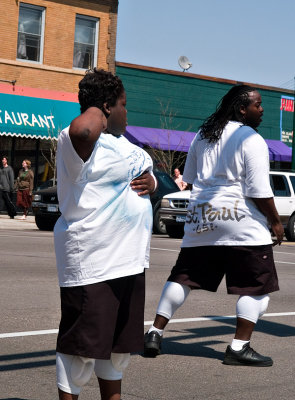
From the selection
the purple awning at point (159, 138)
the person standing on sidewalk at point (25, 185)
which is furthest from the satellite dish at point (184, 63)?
the person standing on sidewalk at point (25, 185)

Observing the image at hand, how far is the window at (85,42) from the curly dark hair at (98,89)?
2512 centimetres

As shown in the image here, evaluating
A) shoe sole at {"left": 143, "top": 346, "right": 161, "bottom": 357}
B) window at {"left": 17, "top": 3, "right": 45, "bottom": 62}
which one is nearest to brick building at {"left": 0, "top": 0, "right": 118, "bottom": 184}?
window at {"left": 17, "top": 3, "right": 45, "bottom": 62}

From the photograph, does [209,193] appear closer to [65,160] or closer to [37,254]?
[65,160]

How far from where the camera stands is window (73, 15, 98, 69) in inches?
1127

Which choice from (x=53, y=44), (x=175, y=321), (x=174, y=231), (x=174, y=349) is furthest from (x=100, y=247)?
(x=53, y=44)

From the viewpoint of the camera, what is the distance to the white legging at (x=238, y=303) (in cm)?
577

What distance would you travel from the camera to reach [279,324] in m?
7.61

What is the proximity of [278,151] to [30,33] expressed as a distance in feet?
36.3

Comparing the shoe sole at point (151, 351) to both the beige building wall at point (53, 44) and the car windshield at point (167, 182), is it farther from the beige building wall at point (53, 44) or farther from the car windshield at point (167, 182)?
the beige building wall at point (53, 44)

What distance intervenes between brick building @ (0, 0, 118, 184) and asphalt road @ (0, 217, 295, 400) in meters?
16.2

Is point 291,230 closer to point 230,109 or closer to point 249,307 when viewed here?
point 230,109

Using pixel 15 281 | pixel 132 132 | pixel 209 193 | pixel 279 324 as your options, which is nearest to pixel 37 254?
pixel 15 281

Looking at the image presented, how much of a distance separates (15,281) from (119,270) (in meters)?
6.23

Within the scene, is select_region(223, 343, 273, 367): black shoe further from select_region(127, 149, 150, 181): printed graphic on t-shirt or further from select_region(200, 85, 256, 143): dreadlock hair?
select_region(127, 149, 150, 181): printed graphic on t-shirt
